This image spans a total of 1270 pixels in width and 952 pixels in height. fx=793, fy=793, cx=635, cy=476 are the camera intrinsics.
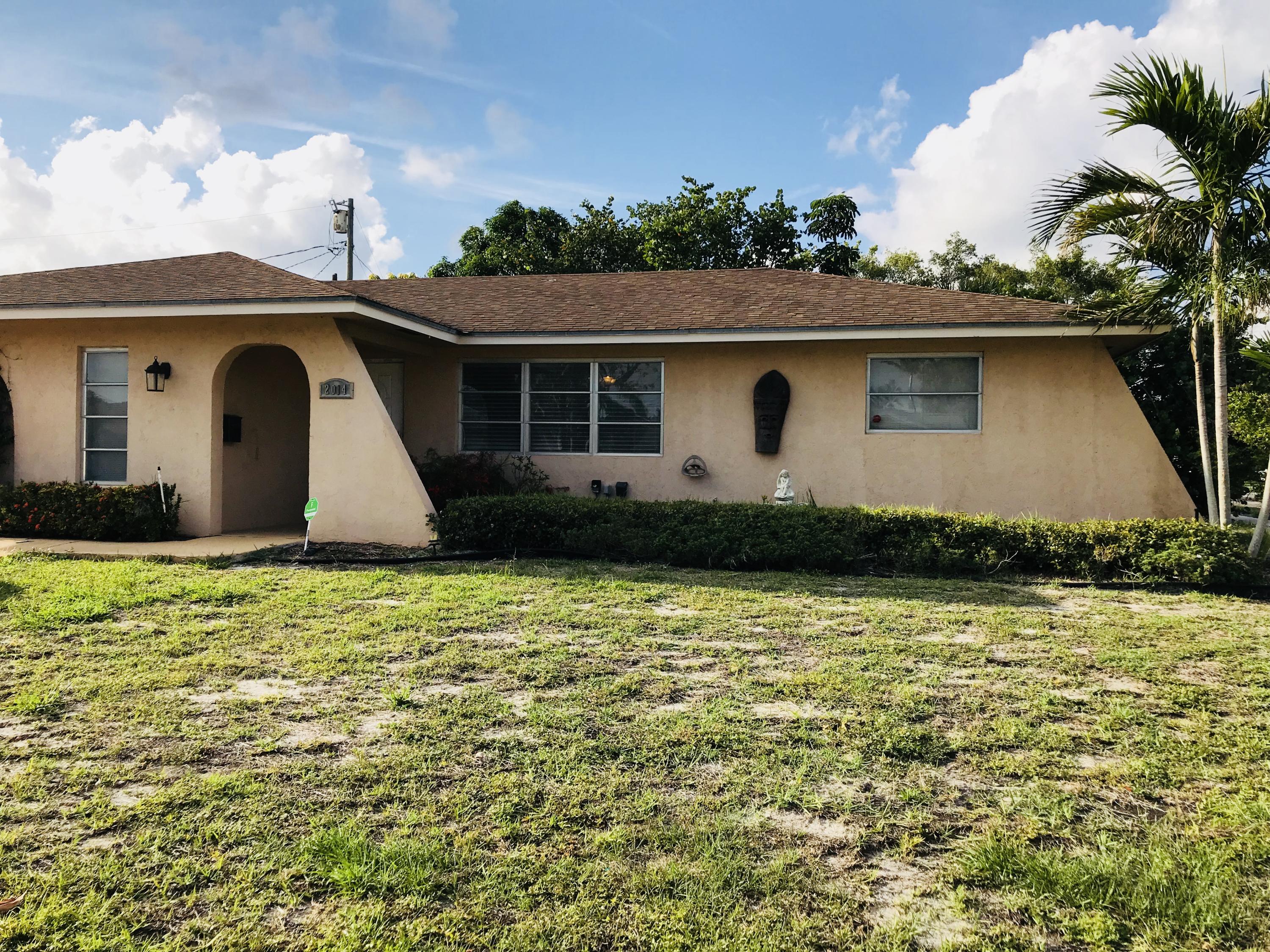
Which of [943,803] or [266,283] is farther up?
[266,283]

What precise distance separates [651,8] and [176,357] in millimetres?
8605

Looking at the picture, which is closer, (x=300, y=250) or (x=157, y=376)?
(x=157, y=376)

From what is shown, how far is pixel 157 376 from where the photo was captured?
1098cm

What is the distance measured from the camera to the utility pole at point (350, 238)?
3003 centimetres

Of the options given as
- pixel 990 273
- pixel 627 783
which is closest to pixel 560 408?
pixel 627 783

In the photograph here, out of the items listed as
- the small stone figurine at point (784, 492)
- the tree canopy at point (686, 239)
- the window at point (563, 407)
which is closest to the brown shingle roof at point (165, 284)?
the window at point (563, 407)

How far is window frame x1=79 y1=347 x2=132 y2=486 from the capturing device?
446 inches

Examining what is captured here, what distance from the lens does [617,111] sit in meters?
15.8

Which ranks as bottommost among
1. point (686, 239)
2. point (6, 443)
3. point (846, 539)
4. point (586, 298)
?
point (846, 539)

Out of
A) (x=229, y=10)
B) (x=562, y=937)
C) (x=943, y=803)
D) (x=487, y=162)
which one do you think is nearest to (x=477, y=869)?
(x=562, y=937)

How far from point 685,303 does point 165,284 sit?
25.0 ft

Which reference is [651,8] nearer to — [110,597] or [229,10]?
[229,10]

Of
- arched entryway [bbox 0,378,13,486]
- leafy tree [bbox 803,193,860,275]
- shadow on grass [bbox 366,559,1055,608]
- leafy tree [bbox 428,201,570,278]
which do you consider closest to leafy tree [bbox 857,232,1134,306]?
leafy tree [bbox 803,193,860,275]

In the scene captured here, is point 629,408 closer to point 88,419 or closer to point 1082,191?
point 1082,191
